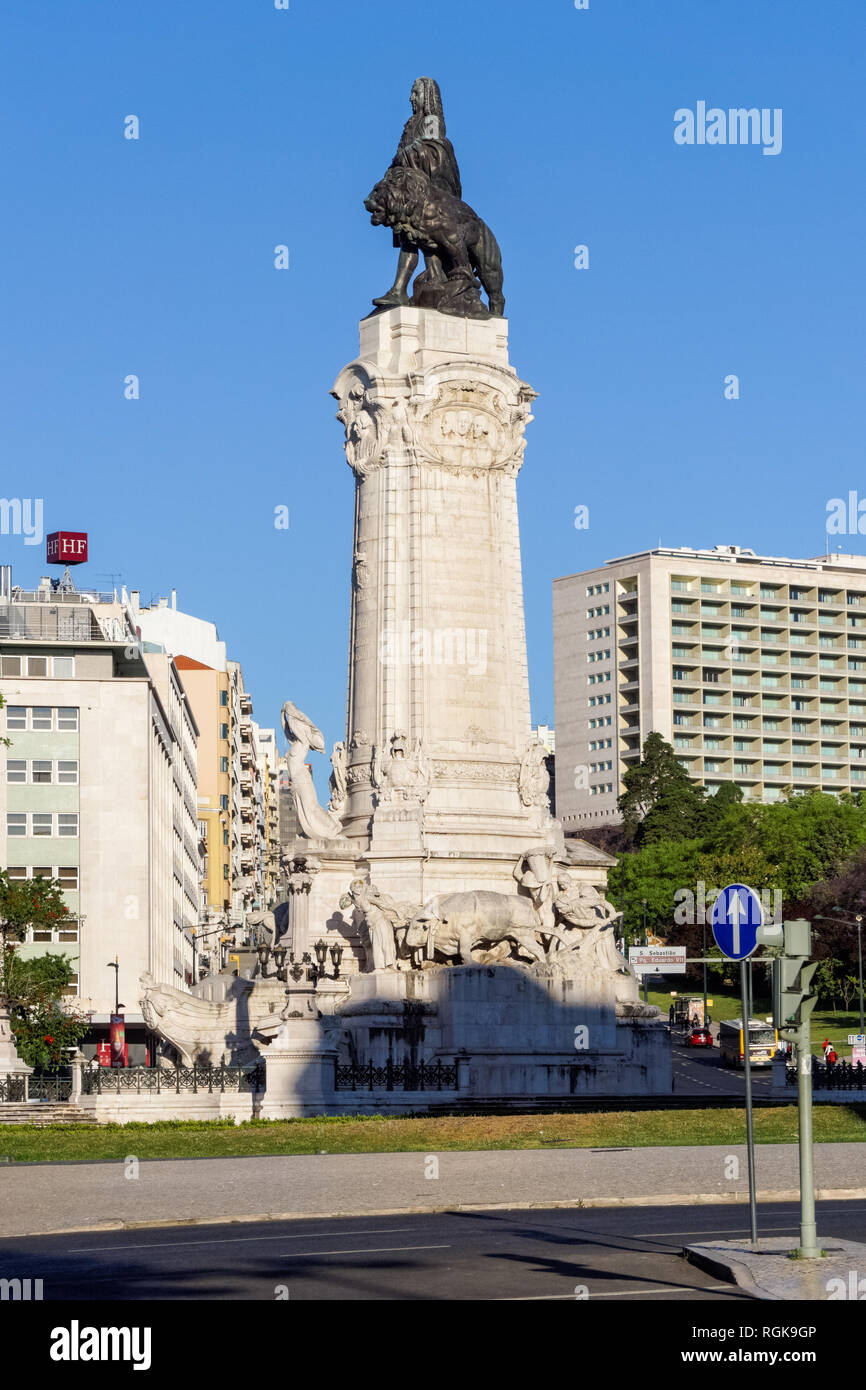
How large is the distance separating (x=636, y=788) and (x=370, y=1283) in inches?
5529

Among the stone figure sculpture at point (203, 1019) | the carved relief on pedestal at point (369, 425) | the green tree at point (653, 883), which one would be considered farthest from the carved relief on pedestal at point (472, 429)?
the green tree at point (653, 883)

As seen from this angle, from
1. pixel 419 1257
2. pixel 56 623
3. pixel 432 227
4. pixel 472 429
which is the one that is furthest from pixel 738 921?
pixel 56 623

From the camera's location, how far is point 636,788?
521 ft

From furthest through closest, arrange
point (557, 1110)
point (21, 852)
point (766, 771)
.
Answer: point (766, 771) → point (21, 852) → point (557, 1110)

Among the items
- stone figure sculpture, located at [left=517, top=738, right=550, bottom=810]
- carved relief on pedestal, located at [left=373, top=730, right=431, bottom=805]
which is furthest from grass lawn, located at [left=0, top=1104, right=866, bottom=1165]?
stone figure sculpture, located at [left=517, top=738, right=550, bottom=810]

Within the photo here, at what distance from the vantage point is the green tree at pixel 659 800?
149000 mm

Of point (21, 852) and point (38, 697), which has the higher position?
point (38, 697)

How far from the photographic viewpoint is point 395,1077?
47.8m

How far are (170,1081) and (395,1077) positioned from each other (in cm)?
467

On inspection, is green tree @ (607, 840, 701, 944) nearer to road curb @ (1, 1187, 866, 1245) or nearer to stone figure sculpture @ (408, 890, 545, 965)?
A: stone figure sculpture @ (408, 890, 545, 965)

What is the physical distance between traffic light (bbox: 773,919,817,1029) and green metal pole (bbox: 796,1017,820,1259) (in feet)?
0.50

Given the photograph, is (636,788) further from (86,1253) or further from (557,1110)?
(86,1253)
